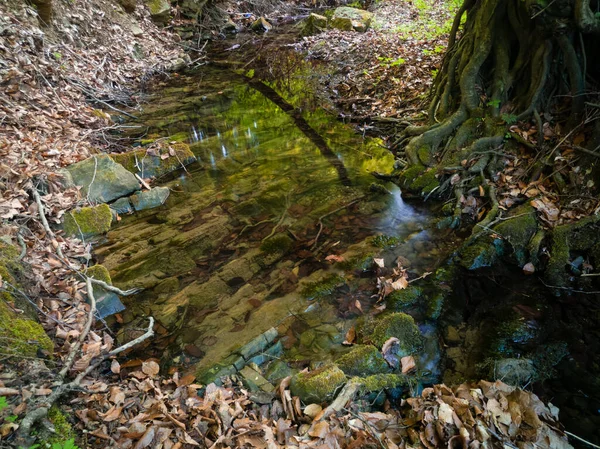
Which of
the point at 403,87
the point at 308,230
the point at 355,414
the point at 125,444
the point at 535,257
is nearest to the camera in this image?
the point at 125,444

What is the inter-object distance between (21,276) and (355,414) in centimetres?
356

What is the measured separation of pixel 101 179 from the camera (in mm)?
6188

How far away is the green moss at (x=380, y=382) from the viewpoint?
10.6ft

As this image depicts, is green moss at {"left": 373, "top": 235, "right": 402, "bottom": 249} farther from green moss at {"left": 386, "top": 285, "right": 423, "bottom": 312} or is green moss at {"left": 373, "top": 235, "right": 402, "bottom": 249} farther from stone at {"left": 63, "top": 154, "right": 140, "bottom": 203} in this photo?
stone at {"left": 63, "top": 154, "right": 140, "bottom": 203}

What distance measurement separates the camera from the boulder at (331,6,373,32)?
47.3ft

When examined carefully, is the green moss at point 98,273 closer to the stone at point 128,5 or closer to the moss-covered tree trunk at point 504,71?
the moss-covered tree trunk at point 504,71

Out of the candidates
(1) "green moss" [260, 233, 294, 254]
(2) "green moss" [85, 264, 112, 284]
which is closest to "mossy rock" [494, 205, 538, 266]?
(1) "green moss" [260, 233, 294, 254]

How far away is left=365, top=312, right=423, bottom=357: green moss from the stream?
0.12 m

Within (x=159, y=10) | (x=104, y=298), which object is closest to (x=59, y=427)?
(x=104, y=298)

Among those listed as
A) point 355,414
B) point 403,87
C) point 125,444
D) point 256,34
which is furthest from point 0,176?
point 256,34

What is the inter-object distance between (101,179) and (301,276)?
157 inches

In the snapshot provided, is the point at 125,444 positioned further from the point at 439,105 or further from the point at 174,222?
the point at 439,105

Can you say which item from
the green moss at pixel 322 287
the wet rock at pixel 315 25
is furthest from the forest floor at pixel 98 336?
the wet rock at pixel 315 25

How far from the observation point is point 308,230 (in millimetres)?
5660
